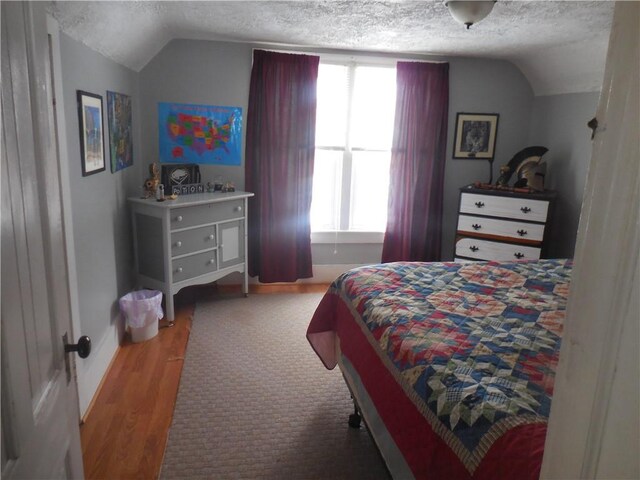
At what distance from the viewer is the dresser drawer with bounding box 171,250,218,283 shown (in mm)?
3370

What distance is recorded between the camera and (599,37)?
3195mm

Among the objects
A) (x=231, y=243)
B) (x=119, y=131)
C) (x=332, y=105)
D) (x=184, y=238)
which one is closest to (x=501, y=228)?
(x=332, y=105)

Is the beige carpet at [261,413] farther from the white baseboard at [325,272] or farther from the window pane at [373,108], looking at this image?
the window pane at [373,108]

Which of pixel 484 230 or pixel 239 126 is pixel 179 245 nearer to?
pixel 239 126

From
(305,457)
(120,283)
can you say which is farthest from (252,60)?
(305,457)

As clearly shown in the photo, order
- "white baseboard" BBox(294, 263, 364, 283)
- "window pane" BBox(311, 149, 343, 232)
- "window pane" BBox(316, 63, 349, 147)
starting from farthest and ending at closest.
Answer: "white baseboard" BBox(294, 263, 364, 283) → "window pane" BBox(311, 149, 343, 232) → "window pane" BBox(316, 63, 349, 147)

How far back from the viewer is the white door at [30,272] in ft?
2.26

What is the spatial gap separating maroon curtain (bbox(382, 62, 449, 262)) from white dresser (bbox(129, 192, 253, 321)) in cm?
151

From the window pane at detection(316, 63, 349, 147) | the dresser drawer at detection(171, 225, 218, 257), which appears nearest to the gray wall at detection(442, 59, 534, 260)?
the window pane at detection(316, 63, 349, 147)

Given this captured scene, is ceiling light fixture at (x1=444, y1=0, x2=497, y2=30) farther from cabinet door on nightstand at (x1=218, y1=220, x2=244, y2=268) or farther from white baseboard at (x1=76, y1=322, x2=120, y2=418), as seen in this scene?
white baseboard at (x1=76, y1=322, x2=120, y2=418)

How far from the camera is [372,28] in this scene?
127 inches

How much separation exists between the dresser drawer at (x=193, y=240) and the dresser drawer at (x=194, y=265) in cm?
6

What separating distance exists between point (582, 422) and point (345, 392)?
212 cm

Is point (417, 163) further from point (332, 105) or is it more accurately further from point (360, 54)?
point (360, 54)
